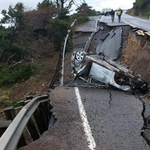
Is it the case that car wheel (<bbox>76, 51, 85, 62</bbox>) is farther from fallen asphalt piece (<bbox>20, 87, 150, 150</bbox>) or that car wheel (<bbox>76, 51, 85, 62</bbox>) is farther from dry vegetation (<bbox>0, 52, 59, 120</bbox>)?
dry vegetation (<bbox>0, 52, 59, 120</bbox>)

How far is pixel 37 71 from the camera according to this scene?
18844 millimetres

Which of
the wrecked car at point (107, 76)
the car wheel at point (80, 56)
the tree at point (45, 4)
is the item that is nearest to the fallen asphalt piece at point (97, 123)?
the wrecked car at point (107, 76)

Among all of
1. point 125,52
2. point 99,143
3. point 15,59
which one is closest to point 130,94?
point 99,143

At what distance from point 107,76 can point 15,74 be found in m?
10.7

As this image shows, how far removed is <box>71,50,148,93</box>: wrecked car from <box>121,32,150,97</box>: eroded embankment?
91cm

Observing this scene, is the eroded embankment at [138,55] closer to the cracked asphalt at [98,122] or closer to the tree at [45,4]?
the cracked asphalt at [98,122]

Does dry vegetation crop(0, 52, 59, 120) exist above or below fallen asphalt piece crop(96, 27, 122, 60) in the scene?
below

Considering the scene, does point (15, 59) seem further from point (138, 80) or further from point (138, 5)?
point (138, 5)

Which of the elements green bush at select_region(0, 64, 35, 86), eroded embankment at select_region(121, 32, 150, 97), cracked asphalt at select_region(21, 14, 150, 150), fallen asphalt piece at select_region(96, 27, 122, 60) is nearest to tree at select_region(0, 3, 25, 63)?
green bush at select_region(0, 64, 35, 86)

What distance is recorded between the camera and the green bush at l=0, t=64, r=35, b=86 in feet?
58.3

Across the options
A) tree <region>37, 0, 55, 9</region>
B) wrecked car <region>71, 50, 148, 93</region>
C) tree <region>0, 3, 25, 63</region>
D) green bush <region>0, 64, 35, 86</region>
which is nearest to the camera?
wrecked car <region>71, 50, 148, 93</region>

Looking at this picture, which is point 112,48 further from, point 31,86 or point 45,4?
point 45,4

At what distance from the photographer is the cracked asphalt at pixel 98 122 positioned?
443 centimetres

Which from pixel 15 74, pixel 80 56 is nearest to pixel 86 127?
pixel 80 56
